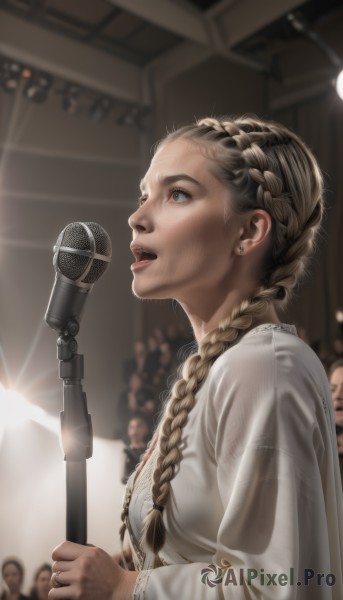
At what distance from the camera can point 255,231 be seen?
1022 millimetres

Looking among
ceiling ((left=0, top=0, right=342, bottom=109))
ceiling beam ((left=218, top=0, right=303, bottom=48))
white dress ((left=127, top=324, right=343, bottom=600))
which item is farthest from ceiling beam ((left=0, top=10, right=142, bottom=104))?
white dress ((left=127, top=324, right=343, bottom=600))

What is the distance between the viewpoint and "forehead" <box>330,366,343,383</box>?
219 cm

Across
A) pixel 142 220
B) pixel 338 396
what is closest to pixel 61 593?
pixel 142 220

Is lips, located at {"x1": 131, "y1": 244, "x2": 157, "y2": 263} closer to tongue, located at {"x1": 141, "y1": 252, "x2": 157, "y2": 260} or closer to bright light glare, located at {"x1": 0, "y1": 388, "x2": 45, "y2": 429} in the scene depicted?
tongue, located at {"x1": 141, "y1": 252, "x2": 157, "y2": 260}

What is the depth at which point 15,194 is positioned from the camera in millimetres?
6770

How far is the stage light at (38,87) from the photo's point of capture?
622 centimetres

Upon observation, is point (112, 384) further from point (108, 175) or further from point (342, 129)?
point (342, 129)

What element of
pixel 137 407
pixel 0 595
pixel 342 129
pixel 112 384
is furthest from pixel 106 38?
pixel 0 595

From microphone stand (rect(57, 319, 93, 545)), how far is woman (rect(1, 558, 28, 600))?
3902 millimetres

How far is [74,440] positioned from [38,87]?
5890 mm

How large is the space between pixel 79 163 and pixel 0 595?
452 cm

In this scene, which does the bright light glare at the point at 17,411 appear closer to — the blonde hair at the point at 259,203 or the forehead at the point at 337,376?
the forehead at the point at 337,376

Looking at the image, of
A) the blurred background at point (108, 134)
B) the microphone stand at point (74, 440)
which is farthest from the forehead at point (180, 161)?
the blurred background at point (108, 134)

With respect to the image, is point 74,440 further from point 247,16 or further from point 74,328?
point 247,16
